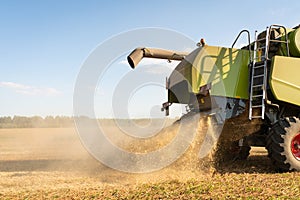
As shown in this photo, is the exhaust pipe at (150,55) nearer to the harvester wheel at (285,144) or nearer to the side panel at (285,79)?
the side panel at (285,79)

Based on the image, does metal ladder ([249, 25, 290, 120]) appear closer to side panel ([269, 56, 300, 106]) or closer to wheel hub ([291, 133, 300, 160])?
side panel ([269, 56, 300, 106])

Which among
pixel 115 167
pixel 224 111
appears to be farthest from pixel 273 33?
pixel 115 167

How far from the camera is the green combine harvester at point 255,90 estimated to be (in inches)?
243

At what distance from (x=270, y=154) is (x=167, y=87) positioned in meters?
3.04

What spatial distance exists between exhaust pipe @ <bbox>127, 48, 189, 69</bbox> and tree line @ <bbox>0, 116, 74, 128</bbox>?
2786 centimetres

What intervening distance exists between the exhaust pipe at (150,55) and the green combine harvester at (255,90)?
0.07 ft

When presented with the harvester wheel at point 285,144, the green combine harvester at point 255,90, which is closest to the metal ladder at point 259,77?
the green combine harvester at point 255,90

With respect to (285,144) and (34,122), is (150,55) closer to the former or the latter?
(285,144)

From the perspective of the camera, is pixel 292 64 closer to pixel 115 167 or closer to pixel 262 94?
pixel 262 94

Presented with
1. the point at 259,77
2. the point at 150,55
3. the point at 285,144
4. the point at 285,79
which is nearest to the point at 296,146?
the point at 285,144

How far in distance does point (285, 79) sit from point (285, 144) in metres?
1.30

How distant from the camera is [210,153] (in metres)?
6.46

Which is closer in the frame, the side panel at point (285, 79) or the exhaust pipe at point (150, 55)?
the side panel at point (285, 79)

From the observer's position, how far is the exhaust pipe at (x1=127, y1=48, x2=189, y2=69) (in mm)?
6750
